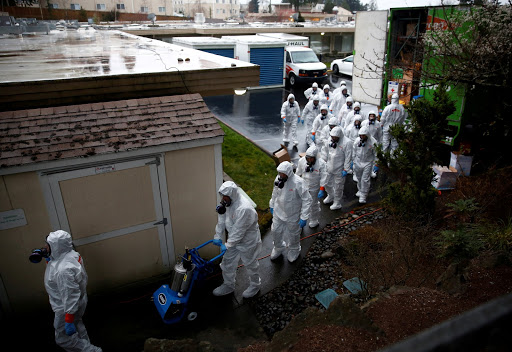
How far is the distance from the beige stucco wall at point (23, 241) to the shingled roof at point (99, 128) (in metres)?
0.36

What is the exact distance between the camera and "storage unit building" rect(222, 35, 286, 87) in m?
19.3

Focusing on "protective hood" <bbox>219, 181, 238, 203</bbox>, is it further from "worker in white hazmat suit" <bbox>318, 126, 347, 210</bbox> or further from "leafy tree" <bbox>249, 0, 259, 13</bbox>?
"leafy tree" <bbox>249, 0, 259, 13</bbox>

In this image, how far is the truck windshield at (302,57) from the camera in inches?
818

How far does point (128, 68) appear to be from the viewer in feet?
20.9

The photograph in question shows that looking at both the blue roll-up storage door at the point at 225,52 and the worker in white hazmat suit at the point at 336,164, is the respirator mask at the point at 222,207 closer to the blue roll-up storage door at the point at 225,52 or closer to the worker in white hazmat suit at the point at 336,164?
the worker in white hazmat suit at the point at 336,164

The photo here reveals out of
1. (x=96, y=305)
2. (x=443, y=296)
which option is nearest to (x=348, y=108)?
(x=443, y=296)

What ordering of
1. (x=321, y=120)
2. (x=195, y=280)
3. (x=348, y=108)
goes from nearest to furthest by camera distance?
(x=195, y=280) → (x=321, y=120) → (x=348, y=108)

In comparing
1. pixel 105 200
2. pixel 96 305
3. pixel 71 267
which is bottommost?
pixel 96 305

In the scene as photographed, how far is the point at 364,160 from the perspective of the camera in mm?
8367

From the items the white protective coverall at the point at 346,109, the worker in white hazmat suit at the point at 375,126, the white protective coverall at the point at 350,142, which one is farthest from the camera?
the white protective coverall at the point at 346,109

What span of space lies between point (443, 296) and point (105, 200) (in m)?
4.59

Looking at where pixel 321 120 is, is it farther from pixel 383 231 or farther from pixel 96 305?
pixel 96 305

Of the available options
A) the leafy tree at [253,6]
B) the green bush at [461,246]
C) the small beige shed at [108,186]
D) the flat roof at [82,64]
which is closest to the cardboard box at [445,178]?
the green bush at [461,246]

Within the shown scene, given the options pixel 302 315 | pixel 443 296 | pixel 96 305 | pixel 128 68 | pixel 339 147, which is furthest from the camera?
pixel 339 147
